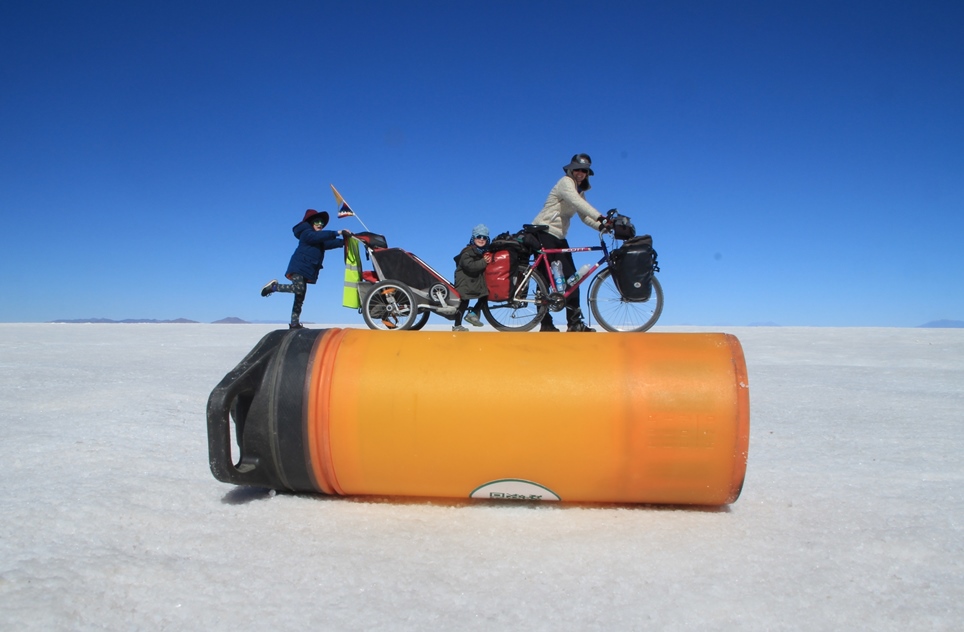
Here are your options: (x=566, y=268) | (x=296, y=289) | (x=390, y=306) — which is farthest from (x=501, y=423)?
(x=296, y=289)

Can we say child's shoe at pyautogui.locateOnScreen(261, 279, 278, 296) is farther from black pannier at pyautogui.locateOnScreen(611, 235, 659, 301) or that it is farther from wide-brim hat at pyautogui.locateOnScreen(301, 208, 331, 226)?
black pannier at pyautogui.locateOnScreen(611, 235, 659, 301)

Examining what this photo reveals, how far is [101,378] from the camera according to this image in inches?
169

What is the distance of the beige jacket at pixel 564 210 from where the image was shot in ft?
16.2

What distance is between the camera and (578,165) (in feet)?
16.5

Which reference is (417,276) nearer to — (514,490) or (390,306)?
(390,306)

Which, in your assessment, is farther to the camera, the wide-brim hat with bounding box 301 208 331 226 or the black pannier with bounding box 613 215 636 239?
the wide-brim hat with bounding box 301 208 331 226

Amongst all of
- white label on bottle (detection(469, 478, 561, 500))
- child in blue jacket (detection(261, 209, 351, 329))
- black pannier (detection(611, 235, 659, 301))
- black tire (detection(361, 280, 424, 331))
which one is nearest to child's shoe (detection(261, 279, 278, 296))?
child in blue jacket (detection(261, 209, 351, 329))

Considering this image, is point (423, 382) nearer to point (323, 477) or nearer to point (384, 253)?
point (323, 477)

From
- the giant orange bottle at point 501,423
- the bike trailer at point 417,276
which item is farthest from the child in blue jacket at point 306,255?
the giant orange bottle at point 501,423

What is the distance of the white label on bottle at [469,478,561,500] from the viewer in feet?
6.08

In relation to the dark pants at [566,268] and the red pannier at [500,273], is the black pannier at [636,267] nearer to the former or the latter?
the dark pants at [566,268]

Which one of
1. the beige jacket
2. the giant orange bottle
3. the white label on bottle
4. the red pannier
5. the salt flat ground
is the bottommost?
the salt flat ground

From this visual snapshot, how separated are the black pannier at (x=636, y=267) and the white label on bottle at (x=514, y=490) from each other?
3.14 metres

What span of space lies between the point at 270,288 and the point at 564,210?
3.13m
